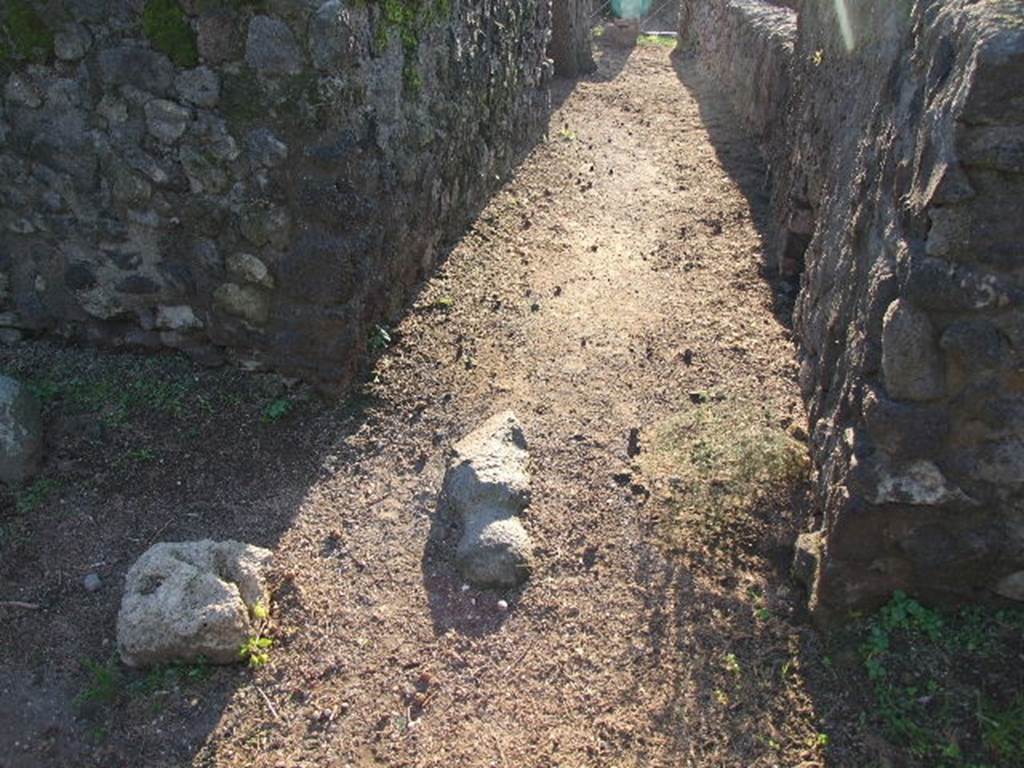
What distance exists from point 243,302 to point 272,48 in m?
1.20

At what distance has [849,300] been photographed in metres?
3.50

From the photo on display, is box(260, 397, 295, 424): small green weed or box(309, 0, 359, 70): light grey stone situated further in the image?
box(260, 397, 295, 424): small green weed

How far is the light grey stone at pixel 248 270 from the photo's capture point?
409 cm

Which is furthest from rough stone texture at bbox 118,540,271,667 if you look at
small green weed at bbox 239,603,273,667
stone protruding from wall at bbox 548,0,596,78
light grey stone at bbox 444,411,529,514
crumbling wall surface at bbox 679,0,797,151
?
stone protruding from wall at bbox 548,0,596,78

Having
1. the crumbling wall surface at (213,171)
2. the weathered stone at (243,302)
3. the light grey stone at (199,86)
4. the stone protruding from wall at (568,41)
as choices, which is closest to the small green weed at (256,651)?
the crumbling wall surface at (213,171)

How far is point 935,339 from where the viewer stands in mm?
2672

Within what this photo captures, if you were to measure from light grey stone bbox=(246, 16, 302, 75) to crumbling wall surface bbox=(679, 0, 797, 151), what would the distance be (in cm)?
445

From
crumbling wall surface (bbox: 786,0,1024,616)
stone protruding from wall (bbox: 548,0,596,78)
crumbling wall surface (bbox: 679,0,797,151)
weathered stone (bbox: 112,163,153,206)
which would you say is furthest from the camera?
stone protruding from wall (bbox: 548,0,596,78)

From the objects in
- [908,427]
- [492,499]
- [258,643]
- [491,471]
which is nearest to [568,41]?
[491,471]

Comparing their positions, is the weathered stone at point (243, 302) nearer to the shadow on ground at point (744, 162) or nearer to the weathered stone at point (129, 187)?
the weathered stone at point (129, 187)

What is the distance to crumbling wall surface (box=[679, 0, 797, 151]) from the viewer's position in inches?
292

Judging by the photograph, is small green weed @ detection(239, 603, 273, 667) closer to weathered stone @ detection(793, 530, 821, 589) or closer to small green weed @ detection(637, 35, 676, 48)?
weathered stone @ detection(793, 530, 821, 589)

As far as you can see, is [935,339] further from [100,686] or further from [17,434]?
[17,434]

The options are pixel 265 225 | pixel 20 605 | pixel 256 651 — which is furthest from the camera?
pixel 265 225
